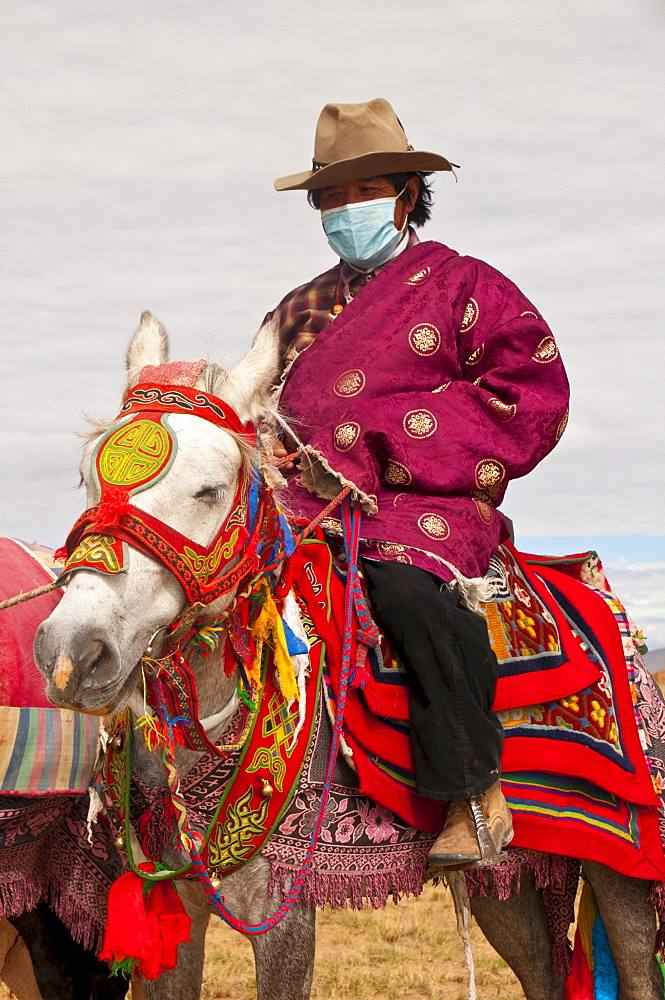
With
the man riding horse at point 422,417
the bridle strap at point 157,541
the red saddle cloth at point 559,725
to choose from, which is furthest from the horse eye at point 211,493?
the man riding horse at point 422,417

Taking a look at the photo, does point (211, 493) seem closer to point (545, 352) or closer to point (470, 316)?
point (470, 316)

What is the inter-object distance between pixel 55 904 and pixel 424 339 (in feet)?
7.24

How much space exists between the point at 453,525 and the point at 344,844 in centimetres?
103

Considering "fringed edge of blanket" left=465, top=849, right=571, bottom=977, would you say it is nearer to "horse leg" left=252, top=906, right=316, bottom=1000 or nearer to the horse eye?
"horse leg" left=252, top=906, right=316, bottom=1000

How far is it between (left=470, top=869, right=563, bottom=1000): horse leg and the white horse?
286 mm

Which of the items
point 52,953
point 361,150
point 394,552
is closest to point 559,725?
point 394,552

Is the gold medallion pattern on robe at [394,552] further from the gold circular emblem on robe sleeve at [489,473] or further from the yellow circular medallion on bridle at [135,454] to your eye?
the yellow circular medallion on bridle at [135,454]

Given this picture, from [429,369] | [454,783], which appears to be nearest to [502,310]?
[429,369]

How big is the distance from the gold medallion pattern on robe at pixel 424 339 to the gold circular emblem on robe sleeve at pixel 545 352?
1.15 feet

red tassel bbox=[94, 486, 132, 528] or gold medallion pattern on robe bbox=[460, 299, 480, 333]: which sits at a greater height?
gold medallion pattern on robe bbox=[460, 299, 480, 333]

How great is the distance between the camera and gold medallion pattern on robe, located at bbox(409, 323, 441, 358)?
3.53 meters

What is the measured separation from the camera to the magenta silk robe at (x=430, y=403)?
334 cm

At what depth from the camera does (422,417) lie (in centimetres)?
345

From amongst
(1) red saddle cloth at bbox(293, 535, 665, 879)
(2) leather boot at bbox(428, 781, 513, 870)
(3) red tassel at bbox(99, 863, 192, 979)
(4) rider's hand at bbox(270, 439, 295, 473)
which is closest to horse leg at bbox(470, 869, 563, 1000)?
(1) red saddle cloth at bbox(293, 535, 665, 879)
